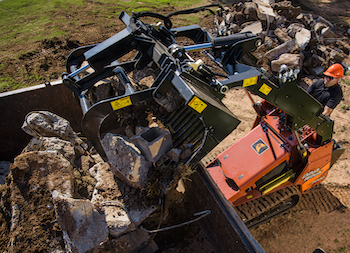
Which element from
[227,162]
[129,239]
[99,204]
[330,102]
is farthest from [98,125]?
[330,102]

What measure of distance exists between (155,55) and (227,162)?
2.13m

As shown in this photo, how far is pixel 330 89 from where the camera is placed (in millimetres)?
3461

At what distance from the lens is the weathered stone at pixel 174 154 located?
2662 mm

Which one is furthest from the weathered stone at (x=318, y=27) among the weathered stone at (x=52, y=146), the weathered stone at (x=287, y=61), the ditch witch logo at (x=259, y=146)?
the weathered stone at (x=52, y=146)

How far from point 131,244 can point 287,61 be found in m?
7.09

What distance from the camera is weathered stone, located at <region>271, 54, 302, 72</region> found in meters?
6.98

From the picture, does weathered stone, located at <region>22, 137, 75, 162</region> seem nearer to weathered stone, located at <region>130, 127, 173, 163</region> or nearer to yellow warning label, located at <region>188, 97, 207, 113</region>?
weathered stone, located at <region>130, 127, 173, 163</region>

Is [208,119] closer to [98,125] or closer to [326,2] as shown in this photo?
[98,125]

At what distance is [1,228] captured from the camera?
2.69 meters

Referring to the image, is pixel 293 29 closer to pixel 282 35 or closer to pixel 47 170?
pixel 282 35

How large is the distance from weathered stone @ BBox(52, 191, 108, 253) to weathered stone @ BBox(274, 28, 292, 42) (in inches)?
316

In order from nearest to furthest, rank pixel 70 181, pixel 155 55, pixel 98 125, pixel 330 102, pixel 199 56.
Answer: pixel 98 125 < pixel 155 55 < pixel 70 181 < pixel 330 102 < pixel 199 56

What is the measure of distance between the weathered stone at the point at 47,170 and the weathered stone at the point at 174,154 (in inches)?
54.2

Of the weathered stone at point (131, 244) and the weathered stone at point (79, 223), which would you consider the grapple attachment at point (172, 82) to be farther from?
the weathered stone at point (131, 244)
